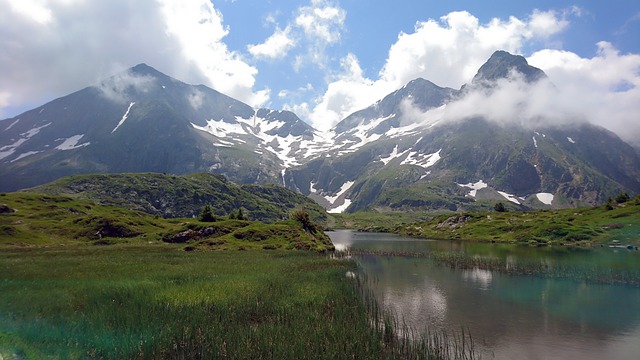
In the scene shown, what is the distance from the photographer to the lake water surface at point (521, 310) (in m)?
25.1

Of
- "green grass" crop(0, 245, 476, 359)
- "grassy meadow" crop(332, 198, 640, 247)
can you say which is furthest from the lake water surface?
"grassy meadow" crop(332, 198, 640, 247)

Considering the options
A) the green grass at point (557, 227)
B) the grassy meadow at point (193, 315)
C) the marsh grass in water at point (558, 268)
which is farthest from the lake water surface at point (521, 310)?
the green grass at point (557, 227)

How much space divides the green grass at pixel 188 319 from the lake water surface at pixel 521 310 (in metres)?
4.47

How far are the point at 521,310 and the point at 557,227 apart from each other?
10955 centimetres

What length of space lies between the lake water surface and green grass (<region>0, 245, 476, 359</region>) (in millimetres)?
4467

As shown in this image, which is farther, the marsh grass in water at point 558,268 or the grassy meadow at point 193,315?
the marsh grass in water at point 558,268

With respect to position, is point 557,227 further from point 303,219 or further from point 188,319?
point 188,319

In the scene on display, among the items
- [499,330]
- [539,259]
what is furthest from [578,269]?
[499,330]

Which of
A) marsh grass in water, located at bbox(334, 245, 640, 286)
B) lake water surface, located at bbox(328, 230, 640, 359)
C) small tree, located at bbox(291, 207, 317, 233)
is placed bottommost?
marsh grass in water, located at bbox(334, 245, 640, 286)

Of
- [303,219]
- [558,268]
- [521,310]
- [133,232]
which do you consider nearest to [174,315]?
[521,310]

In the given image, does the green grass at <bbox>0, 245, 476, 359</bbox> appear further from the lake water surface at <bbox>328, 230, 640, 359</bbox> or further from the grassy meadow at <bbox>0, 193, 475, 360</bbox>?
the lake water surface at <bbox>328, 230, 640, 359</bbox>

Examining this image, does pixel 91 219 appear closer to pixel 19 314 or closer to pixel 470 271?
pixel 19 314

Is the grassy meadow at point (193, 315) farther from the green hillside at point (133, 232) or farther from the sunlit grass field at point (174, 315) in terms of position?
the green hillside at point (133, 232)

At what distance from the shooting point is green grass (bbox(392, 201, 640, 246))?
110 meters
